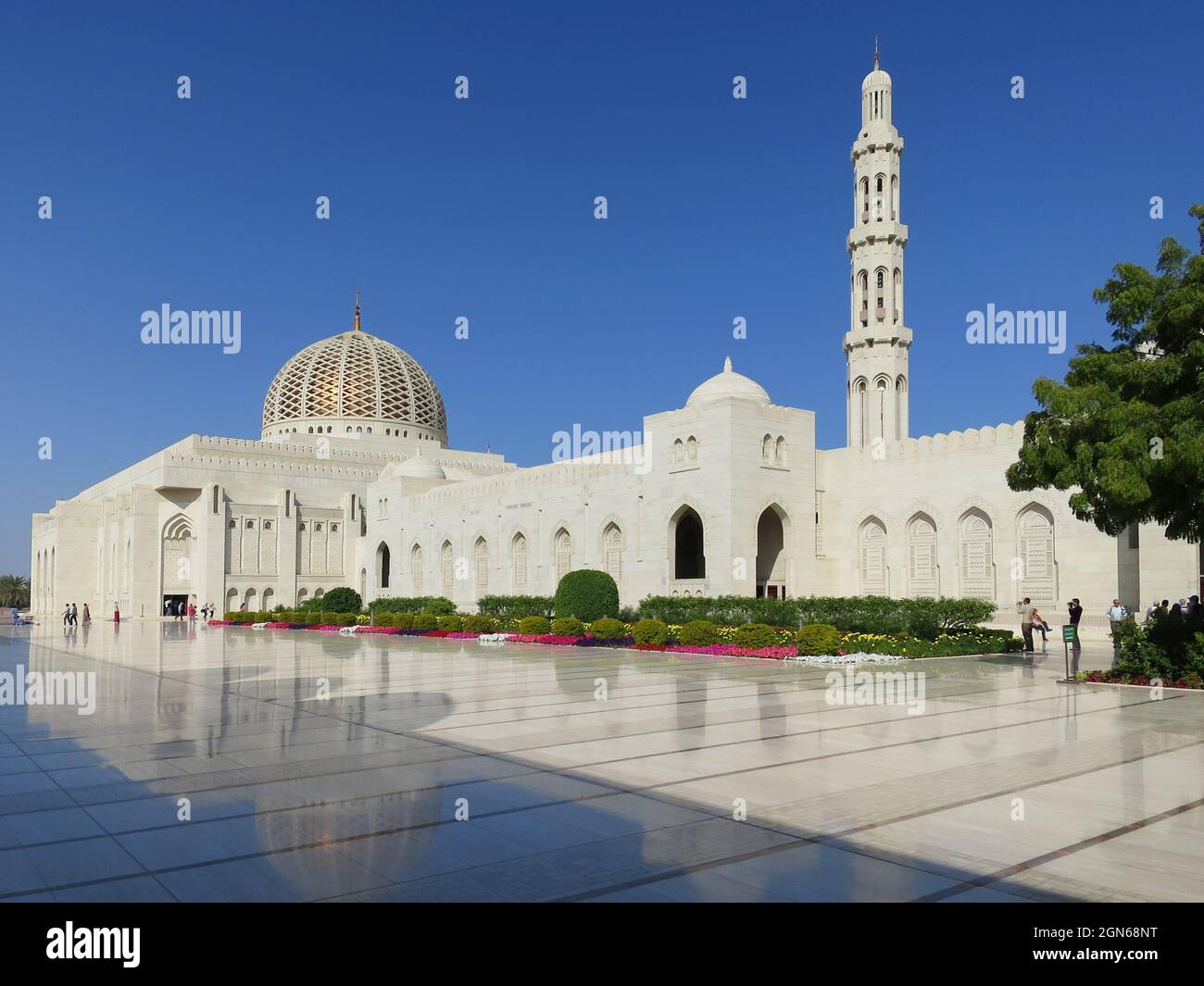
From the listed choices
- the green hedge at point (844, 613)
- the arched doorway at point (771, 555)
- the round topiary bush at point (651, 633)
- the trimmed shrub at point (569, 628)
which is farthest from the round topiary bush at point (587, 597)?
the arched doorway at point (771, 555)

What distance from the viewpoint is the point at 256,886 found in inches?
180

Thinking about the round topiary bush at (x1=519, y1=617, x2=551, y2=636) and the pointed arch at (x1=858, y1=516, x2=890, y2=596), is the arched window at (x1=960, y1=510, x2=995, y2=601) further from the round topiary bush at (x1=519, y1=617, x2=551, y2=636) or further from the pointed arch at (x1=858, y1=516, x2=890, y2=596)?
the round topiary bush at (x1=519, y1=617, x2=551, y2=636)

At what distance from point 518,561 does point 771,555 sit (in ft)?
32.7

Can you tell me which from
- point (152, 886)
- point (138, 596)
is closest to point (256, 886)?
point (152, 886)

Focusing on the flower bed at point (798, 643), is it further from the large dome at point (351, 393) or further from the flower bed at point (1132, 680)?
the large dome at point (351, 393)

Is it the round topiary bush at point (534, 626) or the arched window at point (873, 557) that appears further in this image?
the arched window at point (873, 557)

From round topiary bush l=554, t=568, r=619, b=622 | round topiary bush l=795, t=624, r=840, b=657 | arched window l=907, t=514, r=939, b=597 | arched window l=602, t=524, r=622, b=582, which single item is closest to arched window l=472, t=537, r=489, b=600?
arched window l=602, t=524, r=622, b=582

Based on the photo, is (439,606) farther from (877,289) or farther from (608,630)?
(877,289)

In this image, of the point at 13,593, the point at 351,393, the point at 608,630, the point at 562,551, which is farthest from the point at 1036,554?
the point at 13,593

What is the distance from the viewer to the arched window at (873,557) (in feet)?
86.7

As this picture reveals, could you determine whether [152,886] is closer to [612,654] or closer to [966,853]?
[966,853]

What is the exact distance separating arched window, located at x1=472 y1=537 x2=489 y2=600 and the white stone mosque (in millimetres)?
75

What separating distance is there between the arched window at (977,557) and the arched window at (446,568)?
2107 centimetres

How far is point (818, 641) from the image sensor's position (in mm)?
17719
